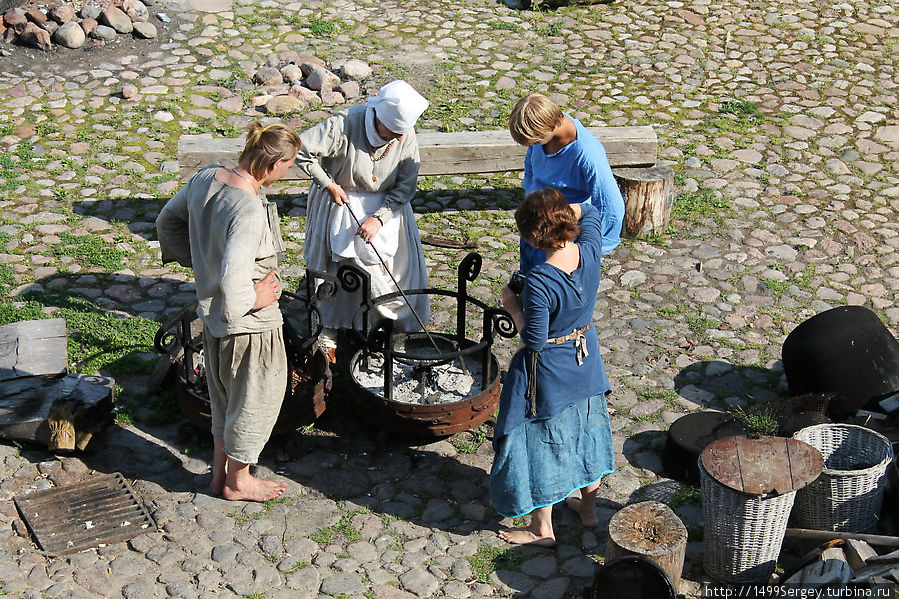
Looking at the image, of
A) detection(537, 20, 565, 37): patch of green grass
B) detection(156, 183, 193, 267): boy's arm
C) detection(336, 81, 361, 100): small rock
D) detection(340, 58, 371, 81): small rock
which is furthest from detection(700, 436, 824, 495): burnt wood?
detection(537, 20, 565, 37): patch of green grass

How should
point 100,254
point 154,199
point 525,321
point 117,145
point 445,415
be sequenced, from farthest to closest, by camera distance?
1. point 117,145
2. point 154,199
3. point 100,254
4. point 445,415
5. point 525,321

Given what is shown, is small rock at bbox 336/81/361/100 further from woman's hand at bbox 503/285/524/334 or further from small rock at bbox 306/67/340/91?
woman's hand at bbox 503/285/524/334

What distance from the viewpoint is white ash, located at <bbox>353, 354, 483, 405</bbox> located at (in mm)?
5938

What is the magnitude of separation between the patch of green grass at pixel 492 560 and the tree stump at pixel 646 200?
3.91 metres

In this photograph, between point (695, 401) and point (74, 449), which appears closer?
point (74, 449)

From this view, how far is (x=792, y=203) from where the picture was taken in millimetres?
8797

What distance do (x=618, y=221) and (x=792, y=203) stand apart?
3522 millimetres

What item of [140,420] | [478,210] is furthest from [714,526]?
[478,210]

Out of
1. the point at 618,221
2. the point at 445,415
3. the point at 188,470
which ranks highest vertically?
the point at 618,221

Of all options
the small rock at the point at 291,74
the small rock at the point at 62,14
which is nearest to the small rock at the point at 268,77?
the small rock at the point at 291,74

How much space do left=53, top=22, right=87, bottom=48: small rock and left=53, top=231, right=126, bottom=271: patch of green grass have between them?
3980 millimetres

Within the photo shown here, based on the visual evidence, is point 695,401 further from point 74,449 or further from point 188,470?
point 74,449

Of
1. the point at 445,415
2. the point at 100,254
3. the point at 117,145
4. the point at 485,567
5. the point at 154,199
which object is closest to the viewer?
the point at 485,567

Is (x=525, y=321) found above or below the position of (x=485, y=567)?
above
